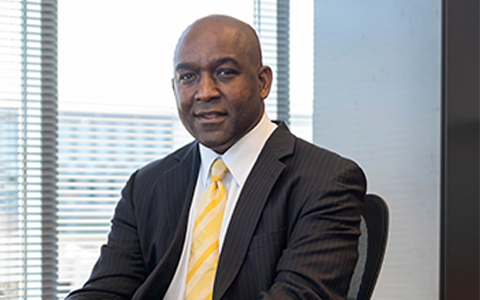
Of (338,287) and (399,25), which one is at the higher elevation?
(399,25)

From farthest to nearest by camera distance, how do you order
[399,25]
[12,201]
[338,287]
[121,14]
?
[121,14] < [12,201] < [399,25] < [338,287]

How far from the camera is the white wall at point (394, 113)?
6.48ft

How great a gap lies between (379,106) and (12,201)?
1.81 m

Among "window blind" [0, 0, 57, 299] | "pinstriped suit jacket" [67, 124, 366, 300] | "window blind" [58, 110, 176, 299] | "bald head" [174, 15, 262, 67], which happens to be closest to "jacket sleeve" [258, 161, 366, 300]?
"pinstriped suit jacket" [67, 124, 366, 300]

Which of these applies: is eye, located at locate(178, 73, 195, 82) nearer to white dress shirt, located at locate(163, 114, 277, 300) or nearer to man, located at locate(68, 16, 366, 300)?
man, located at locate(68, 16, 366, 300)

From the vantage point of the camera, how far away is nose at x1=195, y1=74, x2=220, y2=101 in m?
1.28

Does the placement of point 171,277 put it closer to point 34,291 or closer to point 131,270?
point 131,270

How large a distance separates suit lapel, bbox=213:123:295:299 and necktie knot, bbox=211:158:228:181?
0.09 meters

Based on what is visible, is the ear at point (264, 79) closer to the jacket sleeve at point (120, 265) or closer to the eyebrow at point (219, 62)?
the eyebrow at point (219, 62)

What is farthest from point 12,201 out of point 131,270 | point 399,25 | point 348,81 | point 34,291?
point 399,25

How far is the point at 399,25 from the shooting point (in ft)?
7.06

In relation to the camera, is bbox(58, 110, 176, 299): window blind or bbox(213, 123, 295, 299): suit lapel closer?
bbox(213, 123, 295, 299): suit lapel

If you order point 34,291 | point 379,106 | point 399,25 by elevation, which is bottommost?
point 34,291

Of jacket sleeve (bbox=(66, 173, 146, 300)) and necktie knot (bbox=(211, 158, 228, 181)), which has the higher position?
necktie knot (bbox=(211, 158, 228, 181))
